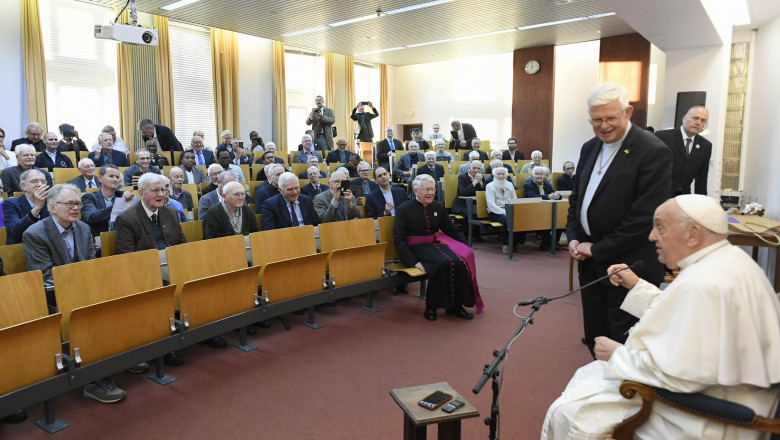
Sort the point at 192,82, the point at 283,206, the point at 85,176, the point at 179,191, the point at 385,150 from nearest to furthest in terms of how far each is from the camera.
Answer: the point at 283,206
the point at 85,176
the point at 179,191
the point at 385,150
the point at 192,82

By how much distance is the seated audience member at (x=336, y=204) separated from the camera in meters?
5.09

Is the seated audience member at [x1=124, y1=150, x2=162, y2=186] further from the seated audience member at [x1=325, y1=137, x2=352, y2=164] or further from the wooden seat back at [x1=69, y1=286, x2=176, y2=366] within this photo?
the seated audience member at [x1=325, y1=137, x2=352, y2=164]

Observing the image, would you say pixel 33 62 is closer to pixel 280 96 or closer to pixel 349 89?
pixel 280 96

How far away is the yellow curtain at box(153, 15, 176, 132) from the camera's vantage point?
9.84m

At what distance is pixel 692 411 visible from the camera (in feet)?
4.82

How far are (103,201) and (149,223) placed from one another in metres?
1.10

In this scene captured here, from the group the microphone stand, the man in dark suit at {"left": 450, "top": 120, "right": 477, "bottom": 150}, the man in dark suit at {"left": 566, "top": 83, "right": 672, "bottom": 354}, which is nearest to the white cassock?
the microphone stand

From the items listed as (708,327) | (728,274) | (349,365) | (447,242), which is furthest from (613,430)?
(447,242)

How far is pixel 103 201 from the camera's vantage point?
443cm

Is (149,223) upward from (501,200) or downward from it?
upward

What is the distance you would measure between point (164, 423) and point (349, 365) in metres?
1.16

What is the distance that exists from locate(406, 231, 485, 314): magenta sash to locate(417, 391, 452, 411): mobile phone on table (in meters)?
2.55

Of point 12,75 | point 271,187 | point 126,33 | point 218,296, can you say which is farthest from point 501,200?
point 12,75

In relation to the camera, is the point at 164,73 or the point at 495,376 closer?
the point at 495,376
